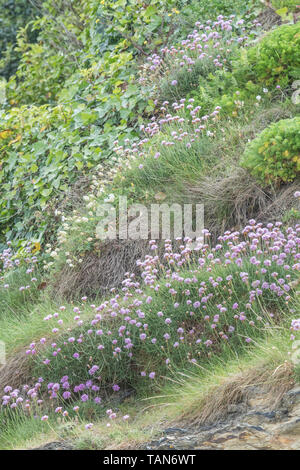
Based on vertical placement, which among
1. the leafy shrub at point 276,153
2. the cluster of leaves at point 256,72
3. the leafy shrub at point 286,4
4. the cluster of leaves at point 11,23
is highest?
the cluster of leaves at point 11,23

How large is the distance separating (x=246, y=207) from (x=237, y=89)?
4.68ft

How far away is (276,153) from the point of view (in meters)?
4.98

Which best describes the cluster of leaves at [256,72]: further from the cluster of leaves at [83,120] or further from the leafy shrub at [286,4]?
the leafy shrub at [286,4]

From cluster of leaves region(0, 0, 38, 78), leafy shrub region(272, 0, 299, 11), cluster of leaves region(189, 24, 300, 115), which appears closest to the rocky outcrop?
cluster of leaves region(189, 24, 300, 115)

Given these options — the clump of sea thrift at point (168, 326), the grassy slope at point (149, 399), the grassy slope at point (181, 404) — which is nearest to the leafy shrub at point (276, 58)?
the grassy slope at point (149, 399)

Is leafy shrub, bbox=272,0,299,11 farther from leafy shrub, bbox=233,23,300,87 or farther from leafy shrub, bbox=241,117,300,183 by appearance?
leafy shrub, bbox=241,117,300,183

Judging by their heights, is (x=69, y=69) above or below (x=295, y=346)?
above

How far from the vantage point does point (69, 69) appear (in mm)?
9547

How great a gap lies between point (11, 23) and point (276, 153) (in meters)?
9.75

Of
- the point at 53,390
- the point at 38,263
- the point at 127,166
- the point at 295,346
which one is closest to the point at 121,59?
the point at 127,166

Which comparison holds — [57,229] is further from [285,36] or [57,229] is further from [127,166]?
[285,36]

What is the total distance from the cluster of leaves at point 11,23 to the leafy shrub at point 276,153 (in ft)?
29.1

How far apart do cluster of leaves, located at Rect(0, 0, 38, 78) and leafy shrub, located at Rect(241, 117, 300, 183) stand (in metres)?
8.88

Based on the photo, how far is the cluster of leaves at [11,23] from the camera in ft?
42.6
